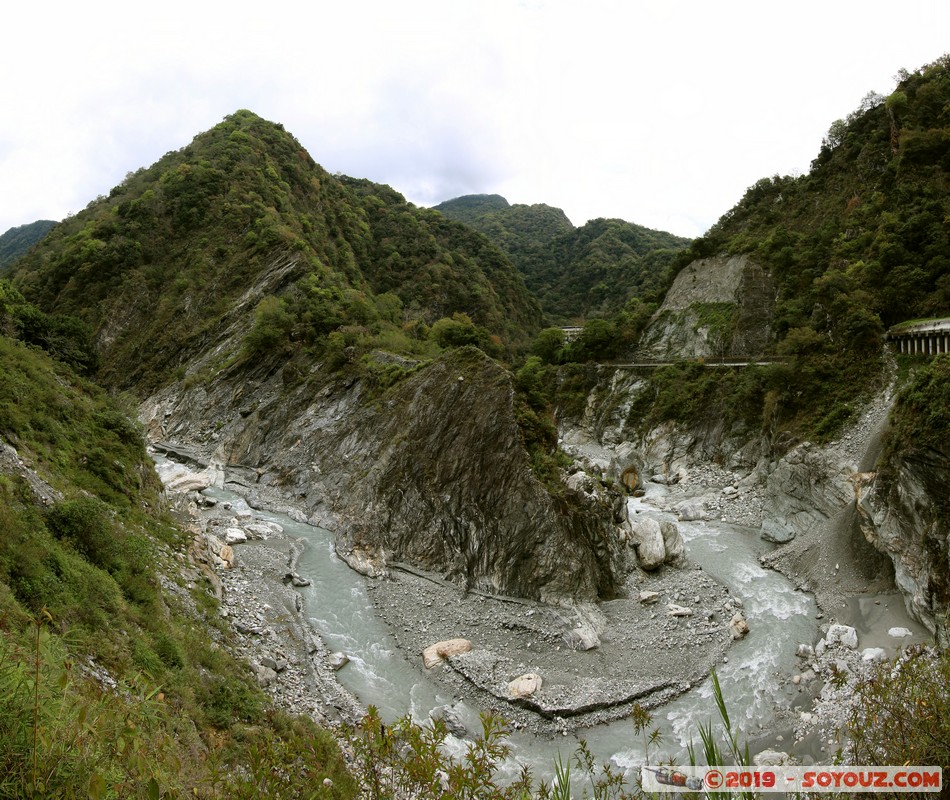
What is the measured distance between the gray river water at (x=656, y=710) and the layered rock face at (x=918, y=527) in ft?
11.3

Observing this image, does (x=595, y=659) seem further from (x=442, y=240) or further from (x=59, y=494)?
(x=442, y=240)

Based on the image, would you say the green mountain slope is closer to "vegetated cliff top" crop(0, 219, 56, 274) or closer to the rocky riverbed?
the rocky riverbed

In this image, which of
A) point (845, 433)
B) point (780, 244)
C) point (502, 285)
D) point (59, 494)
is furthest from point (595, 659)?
point (502, 285)

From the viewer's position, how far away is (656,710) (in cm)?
1552

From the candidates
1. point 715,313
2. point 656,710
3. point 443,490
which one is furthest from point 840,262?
point 656,710

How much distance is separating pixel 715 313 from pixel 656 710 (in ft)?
139

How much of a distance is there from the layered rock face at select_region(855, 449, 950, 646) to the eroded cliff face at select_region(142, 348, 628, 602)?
9.46 metres

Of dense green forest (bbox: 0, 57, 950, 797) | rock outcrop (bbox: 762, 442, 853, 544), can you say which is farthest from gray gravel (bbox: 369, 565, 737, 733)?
rock outcrop (bbox: 762, 442, 853, 544)

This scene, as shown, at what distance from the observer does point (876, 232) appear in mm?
35406

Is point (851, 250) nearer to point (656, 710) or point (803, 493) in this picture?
point (803, 493)

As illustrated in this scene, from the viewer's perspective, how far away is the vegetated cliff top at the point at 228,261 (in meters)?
51.2

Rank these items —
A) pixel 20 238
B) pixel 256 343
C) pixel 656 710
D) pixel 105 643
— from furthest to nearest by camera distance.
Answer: pixel 20 238 < pixel 256 343 < pixel 656 710 < pixel 105 643

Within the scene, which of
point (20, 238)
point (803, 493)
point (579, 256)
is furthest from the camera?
point (579, 256)

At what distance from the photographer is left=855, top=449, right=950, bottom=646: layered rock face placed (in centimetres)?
1641
